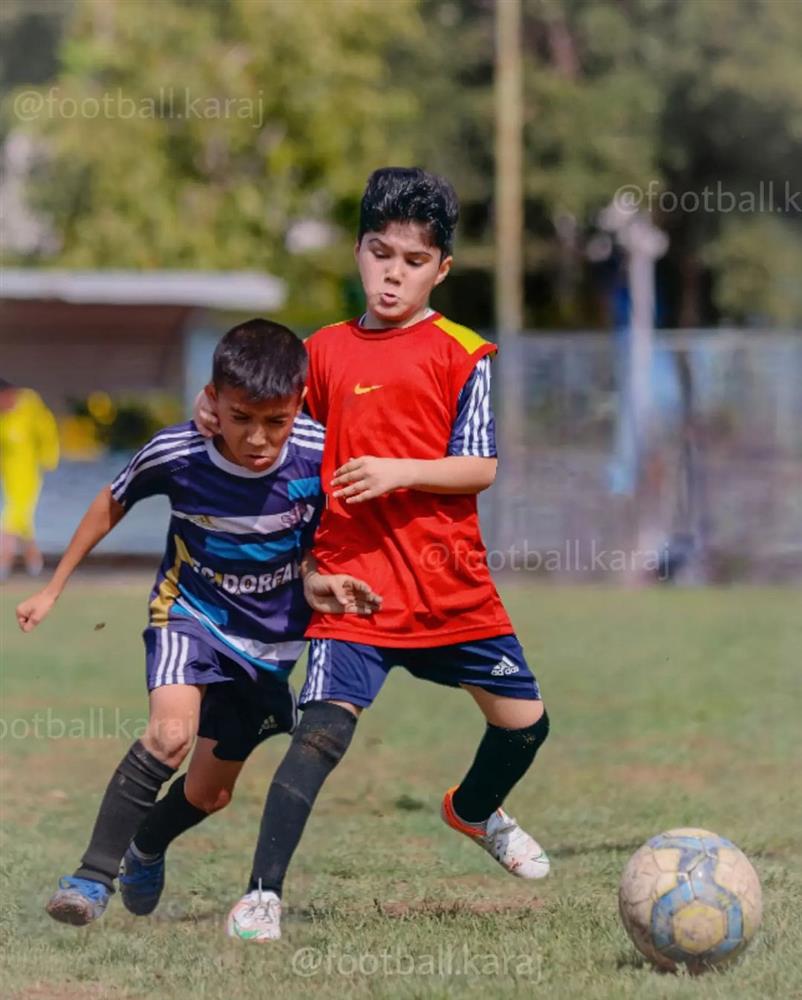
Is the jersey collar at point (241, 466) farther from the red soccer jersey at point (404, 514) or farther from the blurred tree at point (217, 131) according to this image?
the blurred tree at point (217, 131)

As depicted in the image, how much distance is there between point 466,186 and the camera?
2978cm

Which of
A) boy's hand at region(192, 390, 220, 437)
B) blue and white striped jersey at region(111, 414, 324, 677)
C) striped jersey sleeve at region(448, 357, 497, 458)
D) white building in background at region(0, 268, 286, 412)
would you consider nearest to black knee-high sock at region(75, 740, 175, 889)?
blue and white striped jersey at region(111, 414, 324, 677)

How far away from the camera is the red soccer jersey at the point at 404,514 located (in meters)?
4.85

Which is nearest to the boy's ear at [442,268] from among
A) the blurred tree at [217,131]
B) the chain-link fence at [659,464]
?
the chain-link fence at [659,464]

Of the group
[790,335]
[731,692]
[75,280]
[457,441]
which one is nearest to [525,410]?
[790,335]

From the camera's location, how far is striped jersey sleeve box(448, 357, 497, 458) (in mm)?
4898

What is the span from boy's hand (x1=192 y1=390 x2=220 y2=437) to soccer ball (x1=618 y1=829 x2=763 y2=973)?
1544mm

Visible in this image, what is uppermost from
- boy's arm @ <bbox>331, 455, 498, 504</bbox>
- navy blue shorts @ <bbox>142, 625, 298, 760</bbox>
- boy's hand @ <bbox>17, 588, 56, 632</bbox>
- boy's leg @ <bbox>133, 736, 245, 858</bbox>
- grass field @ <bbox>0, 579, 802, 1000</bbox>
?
boy's arm @ <bbox>331, 455, 498, 504</bbox>

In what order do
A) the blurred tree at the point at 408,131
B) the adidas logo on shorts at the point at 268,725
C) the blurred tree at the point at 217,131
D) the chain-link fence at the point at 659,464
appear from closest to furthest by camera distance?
the adidas logo on shorts at the point at 268,725 < the chain-link fence at the point at 659,464 < the blurred tree at the point at 217,131 < the blurred tree at the point at 408,131

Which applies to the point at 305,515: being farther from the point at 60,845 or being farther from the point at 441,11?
the point at 441,11

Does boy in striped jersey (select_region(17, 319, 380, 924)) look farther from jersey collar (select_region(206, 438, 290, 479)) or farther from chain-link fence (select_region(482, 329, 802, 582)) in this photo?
chain-link fence (select_region(482, 329, 802, 582))

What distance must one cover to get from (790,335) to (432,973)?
686 inches

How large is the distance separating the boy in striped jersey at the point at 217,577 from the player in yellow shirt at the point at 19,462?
1516cm

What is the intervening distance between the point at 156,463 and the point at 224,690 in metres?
0.67
